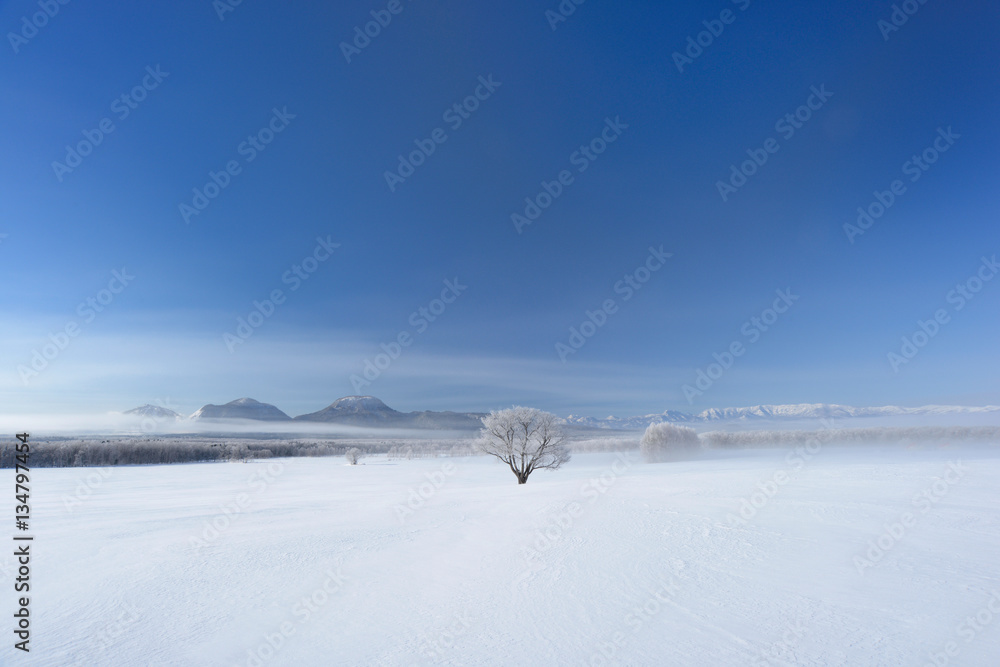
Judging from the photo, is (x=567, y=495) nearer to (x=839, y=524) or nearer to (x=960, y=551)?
(x=839, y=524)

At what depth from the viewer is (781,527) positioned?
12.9 m

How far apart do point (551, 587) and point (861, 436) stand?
369 feet

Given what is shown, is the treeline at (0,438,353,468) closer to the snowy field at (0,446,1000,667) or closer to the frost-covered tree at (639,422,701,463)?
the snowy field at (0,446,1000,667)

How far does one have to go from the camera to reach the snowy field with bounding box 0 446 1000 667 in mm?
6957

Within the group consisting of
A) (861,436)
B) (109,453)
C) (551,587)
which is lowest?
(109,453)

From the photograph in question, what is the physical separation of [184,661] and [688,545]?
1085cm

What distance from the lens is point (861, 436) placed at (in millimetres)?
93375

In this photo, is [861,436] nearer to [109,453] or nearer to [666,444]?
[666,444]

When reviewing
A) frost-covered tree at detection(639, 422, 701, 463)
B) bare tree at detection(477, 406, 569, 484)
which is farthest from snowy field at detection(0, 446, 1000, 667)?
frost-covered tree at detection(639, 422, 701, 463)

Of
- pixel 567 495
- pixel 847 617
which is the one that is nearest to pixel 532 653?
pixel 847 617

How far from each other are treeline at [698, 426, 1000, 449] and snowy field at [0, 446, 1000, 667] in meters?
80.7

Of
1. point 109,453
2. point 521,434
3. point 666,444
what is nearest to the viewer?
point 521,434

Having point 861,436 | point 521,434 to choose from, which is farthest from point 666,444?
point 861,436

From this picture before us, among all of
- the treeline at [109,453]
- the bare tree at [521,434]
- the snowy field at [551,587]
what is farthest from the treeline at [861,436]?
the treeline at [109,453]
